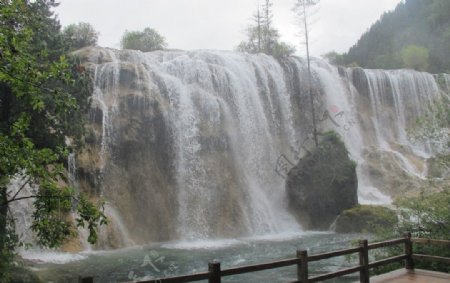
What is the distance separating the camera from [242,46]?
224ft

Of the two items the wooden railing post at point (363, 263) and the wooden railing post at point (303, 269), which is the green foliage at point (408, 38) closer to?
the wooden railing post at point (363, 263)

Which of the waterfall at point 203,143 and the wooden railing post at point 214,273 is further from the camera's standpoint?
the waterfall at point 203,143

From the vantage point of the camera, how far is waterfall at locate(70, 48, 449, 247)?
22578mm

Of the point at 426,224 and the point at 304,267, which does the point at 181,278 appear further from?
the point at 426,224

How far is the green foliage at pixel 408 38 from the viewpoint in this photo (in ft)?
216

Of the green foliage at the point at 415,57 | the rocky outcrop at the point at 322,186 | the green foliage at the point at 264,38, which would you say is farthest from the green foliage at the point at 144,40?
the rocky outcrop at the point at 322,186

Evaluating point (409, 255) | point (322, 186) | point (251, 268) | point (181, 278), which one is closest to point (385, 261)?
point (409, 255)

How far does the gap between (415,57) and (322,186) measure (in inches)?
1813

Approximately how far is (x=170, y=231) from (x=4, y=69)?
17.8 m

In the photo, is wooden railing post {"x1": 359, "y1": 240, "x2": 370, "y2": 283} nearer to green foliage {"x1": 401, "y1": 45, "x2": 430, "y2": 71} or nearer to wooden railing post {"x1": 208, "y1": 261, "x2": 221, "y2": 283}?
wooden railing post {"x1": 208, "y1": 261, "x2": 221, "y2": 283}

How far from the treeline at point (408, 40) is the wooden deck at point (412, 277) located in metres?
58.1

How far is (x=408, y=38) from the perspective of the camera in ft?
246

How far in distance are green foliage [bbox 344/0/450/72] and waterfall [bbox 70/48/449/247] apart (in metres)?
34.1

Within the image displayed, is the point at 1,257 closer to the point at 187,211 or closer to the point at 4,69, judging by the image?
the point at 4,69
